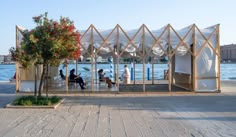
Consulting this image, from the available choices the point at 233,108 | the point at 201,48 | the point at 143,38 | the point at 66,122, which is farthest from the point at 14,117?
the point at 201,48

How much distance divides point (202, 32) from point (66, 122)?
10089 millimetres

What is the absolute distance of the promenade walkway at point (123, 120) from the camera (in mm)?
7840

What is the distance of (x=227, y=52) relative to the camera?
200 feet

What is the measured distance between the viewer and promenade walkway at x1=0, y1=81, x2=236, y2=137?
25.7 feet

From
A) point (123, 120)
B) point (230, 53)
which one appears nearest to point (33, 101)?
point (123, 120)

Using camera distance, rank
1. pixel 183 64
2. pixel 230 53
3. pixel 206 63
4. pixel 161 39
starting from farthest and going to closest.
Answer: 1. pixel 230 53
2. pixel 183 64
3. pixel 161 39
4. pixel 206 63

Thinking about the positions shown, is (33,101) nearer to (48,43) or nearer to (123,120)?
(48,43)

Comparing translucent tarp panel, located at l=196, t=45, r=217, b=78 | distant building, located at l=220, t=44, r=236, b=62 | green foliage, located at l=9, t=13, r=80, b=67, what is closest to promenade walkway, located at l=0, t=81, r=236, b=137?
green foliage, located at l=9, t=13, r=80, b=67

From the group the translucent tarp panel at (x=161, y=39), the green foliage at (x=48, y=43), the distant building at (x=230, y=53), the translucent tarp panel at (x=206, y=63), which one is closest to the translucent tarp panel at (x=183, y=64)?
the translucent tarp panel at (x=206, y=63)

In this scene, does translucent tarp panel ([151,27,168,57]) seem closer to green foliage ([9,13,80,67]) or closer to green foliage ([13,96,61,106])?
green foliage ([9,13,80,67])

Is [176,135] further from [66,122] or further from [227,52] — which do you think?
[227,52]

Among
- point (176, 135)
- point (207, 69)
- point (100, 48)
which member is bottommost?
point (176, 135)

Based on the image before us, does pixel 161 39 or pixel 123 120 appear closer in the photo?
pixel 123 120

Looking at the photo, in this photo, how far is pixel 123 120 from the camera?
372 inches
